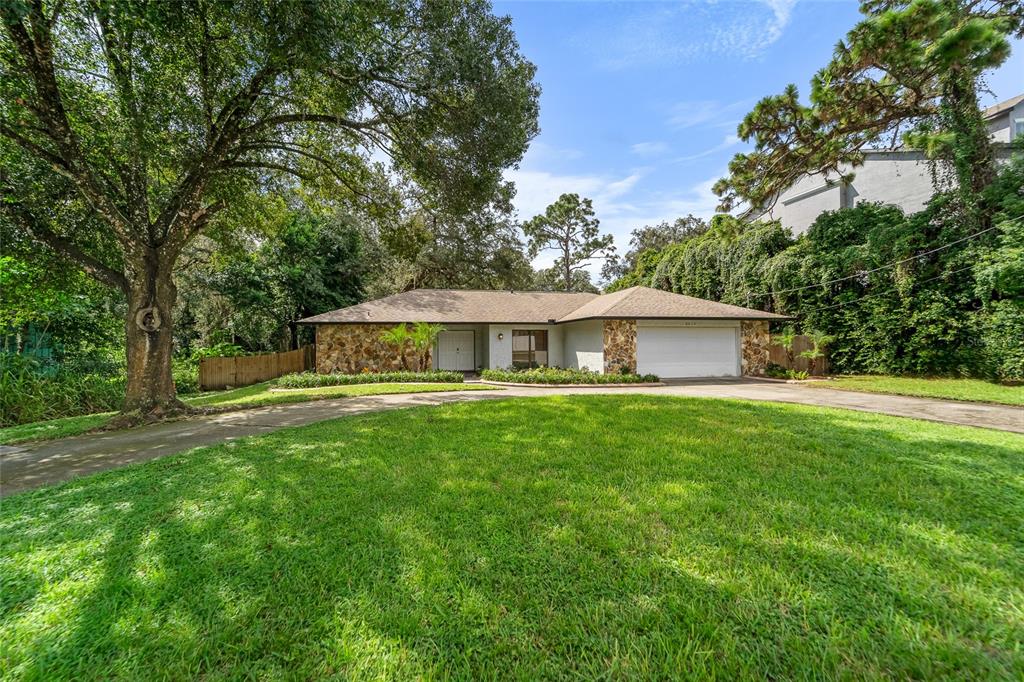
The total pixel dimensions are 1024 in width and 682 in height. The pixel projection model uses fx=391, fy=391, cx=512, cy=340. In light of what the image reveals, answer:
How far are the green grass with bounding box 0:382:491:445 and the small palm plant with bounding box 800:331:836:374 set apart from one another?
40.6 feet

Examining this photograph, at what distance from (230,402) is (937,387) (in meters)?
19.3

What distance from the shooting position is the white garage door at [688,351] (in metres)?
15.2

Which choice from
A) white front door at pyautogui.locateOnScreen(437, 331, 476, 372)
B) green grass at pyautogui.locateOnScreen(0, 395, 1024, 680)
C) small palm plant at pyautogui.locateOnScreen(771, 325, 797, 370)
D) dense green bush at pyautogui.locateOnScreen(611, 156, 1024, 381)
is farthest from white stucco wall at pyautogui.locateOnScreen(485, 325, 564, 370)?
green grass at pyautogui.locateOnScreen(0, 395, 1024, 680)

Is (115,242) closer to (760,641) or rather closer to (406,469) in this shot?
(406,469)

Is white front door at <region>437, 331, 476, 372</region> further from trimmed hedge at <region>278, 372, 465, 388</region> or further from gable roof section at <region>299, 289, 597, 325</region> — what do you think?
trimmed hedge at <region>278, 372, 465, 388</region>

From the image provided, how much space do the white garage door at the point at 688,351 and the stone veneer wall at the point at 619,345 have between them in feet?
A: 1.33

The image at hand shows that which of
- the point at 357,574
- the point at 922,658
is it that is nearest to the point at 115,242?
the point at 357,574

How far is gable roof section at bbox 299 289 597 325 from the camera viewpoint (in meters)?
16.2

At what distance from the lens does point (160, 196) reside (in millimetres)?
8570

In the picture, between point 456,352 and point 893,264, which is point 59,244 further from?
point 893,264

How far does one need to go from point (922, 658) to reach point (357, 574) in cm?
284

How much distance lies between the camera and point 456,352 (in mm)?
18875

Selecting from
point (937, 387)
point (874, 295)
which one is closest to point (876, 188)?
point (874, 295)

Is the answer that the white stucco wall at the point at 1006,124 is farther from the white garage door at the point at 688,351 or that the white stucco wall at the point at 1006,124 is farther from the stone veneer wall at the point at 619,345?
the stone veneer wall at the point at 619,345
